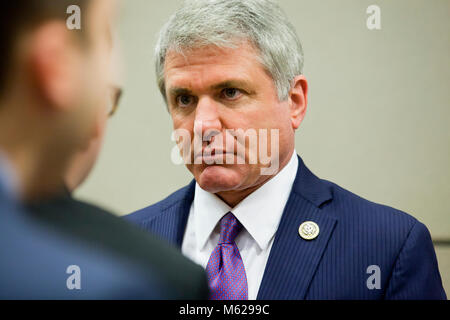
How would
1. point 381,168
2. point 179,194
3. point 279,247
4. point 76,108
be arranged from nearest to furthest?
point 76,108 → point 279,247 → point 179,194 → point 381,168

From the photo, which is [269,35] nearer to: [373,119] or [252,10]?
[252,10]

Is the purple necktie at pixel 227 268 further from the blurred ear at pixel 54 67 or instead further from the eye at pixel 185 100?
the blurred ear at pixel 54 67

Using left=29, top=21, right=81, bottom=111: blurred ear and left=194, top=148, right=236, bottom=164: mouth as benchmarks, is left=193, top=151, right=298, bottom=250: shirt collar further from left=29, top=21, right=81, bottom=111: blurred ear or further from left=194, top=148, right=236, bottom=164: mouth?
left=29, top=21, right=81, bottom=111: blurred ear

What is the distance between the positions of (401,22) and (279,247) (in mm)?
699

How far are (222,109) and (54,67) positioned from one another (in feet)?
2.28

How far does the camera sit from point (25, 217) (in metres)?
0.41

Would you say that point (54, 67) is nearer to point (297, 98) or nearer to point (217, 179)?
point (217, 179)

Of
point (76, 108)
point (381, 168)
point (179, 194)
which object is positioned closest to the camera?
point (76, 108)

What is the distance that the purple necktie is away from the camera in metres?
1.00

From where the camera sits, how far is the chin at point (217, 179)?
1065 millimetres

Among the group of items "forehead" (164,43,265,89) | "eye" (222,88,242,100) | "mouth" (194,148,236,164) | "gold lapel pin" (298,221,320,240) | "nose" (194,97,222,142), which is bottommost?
"gold lapel pin" (298,221,320,240)

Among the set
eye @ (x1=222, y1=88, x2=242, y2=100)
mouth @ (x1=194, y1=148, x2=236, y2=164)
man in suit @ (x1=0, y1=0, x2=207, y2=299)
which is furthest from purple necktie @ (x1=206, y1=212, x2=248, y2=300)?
man in suit @ (x1=0, y1=0, x2=207, y2=299)

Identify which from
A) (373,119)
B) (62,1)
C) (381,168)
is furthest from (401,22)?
(62,1)

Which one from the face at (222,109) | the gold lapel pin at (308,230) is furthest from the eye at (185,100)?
the gold lapel pin at (308,230)
